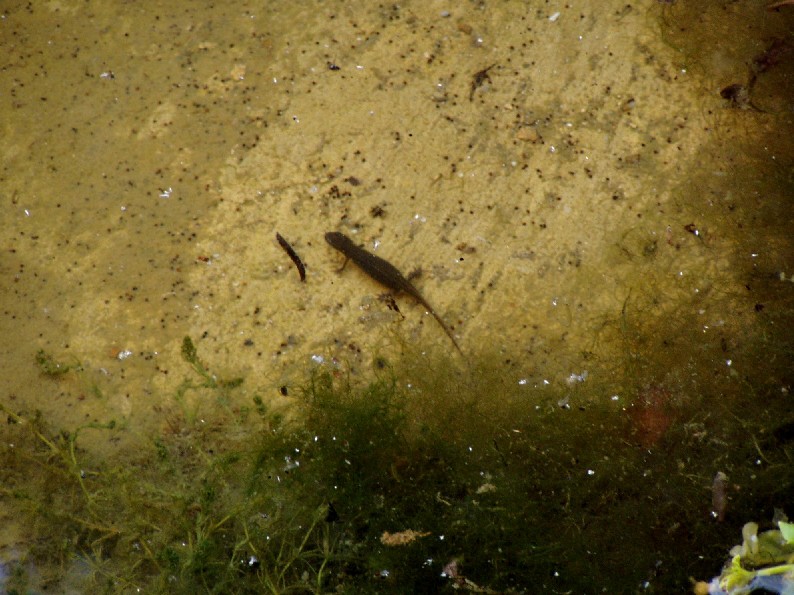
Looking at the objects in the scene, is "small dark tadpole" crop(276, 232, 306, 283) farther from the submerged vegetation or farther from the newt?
the submerged vegetation

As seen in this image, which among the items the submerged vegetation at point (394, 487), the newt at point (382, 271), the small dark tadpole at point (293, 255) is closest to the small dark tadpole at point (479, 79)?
the newt at point (382, 271)

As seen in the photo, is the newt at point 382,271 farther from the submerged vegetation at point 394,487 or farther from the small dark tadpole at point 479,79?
the small dark tadpole at point 479,79

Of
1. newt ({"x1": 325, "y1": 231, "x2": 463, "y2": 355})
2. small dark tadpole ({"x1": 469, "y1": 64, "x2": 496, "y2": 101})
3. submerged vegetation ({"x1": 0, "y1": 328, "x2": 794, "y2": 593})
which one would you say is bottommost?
submerged vegetation ({"x1": 0, "y1": 328, "x2": 794, "y2": 593})

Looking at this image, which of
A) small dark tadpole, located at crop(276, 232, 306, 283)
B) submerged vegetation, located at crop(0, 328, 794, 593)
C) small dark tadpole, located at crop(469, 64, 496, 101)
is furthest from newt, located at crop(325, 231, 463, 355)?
small dark tadpole, located at crop(469, 64, 496, 101)

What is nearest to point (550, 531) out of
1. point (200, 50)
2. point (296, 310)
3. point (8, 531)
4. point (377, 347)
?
point (377, 347)

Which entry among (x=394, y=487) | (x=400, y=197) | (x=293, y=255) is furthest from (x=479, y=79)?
(x=394, y=487)

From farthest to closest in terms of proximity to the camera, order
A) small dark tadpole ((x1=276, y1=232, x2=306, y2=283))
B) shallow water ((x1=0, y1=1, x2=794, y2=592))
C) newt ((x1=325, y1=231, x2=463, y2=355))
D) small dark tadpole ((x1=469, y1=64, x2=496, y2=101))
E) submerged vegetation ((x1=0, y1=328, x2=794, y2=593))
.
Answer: small dark tadpole ((x1=469, y1=64, x2=496, y2=101)), small dark tadpole ((x1=276, y1=232, x2=306, y2=283)), newt ((x1=325, y1=231, x2=463, y2=355)), shallow water ((x1=0, y1=1, x2=794, y2=592)), submerged vegetation ((x1=0, y1=328, x2=794, y2=593))

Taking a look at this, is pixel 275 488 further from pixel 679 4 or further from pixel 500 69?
pixel 679 4
